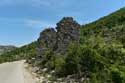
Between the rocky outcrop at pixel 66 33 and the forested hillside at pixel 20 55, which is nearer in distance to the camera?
the rocky outcrop at pixel 66 33

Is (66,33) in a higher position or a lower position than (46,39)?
lower

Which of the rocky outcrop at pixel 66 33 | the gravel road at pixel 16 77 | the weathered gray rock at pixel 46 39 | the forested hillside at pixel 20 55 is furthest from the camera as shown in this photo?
the forested hillside at pixel 20 55

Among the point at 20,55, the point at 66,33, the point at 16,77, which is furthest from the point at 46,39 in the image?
the point at 20,55

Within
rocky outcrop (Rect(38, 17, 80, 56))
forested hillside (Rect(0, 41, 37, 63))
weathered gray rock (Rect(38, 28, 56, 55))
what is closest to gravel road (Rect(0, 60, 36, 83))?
rocky outcrop (Rect(38, 17, 80, 56))

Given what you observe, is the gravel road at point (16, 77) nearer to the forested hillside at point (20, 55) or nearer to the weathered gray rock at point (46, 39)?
the weathered gray rock at point (46, 39)

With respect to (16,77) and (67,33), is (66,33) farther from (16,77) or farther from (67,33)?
(16,77)

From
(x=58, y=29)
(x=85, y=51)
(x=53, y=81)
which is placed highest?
(x=58, y=29)

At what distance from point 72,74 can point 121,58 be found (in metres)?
4.80

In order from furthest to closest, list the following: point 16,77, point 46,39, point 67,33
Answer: point 46,39 → point 67,33 → point 16,77

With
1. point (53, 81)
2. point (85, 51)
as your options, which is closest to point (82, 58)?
point (85, 51)

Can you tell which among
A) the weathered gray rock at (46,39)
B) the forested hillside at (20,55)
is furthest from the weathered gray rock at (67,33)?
the forested hillside at (20,55)

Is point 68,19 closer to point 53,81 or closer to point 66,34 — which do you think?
point 66,34

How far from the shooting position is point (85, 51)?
25.0 meters

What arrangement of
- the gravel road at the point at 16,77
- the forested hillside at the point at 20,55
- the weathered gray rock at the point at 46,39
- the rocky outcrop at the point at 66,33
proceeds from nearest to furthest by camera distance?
the gravel road at the point at 16,77
the rocky outcrop at the point at 66,33
the weathered gray rock at the point at 46,39
the forested hillside at the point at 20,55
